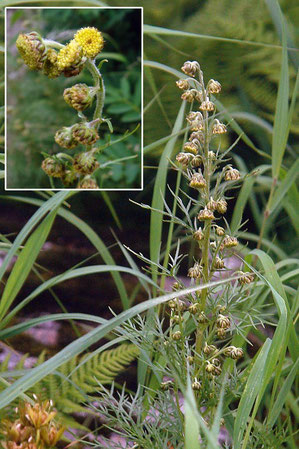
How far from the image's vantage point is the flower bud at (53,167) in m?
1.07

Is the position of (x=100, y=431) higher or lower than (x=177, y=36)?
lower

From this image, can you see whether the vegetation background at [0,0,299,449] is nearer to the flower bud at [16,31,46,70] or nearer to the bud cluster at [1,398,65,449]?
the flower bud at [16,31,46,70]

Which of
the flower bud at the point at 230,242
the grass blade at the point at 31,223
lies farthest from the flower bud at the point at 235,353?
the grass blade at the point at 31,223

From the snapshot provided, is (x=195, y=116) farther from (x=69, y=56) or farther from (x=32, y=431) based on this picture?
(x=32, y=431)

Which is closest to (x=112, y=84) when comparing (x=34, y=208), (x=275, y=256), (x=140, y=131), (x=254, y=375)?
(x=140, y=131)

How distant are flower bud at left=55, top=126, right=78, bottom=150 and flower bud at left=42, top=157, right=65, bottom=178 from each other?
1.3 inches

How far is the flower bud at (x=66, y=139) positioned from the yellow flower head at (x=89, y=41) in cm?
12

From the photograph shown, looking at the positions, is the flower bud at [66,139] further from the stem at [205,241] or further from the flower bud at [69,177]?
the stem at [205,241]

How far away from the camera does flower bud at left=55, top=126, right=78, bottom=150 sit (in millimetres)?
1046

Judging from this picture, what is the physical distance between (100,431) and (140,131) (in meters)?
0.52

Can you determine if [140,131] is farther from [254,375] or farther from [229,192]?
→ [254,375]

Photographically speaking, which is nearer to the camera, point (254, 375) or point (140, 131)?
point (254, 375)

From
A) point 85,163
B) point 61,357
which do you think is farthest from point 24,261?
point 61,357

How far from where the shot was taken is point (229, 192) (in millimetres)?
1165
